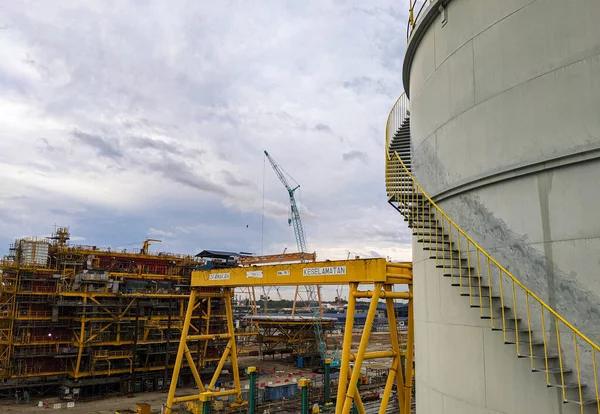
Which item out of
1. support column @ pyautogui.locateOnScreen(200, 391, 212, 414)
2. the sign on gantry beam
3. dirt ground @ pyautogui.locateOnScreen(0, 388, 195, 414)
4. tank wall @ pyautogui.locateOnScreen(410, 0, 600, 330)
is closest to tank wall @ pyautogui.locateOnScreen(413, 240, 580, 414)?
tank wall @ pyautogui.locateOnScreen(410, 0, 600, 330)

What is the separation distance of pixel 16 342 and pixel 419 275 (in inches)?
1623

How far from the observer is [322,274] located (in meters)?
21.1

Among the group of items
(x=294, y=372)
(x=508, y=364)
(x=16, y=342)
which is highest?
(x=508, y=364)

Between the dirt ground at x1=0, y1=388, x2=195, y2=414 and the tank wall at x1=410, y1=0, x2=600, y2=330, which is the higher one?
the tank wall at x1=410, y1=0, x2=600, y2=330

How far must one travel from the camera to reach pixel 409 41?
13844 millimetres

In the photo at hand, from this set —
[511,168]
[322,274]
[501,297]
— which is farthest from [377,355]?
[511,168]

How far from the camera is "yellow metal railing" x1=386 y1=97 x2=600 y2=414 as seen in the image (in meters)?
8.05

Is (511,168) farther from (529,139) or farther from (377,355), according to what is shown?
(377,355)

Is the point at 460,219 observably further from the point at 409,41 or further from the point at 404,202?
the point at 409,41

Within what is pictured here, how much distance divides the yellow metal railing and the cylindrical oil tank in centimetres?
21

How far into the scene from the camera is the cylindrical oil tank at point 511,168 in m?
8.38

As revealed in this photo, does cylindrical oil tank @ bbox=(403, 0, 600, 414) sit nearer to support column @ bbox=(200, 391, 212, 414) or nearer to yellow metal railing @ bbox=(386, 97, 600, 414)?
yellow metal railing @ bbox=(386, 97, 600, 414)

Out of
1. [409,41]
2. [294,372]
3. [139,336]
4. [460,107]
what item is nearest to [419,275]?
[460,107]

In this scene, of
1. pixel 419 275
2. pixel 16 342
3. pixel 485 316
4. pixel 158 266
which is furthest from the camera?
pixel 158 266
